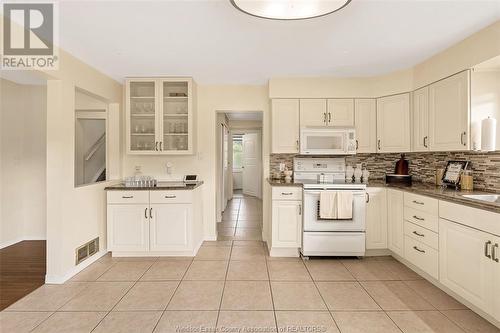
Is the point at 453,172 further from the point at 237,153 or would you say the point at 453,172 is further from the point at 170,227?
the point at 237,153

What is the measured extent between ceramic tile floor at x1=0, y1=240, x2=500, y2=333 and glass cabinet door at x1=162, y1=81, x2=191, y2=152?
1569 millimetres

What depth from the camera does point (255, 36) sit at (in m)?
2.45

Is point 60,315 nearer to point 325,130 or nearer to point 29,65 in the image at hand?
point 29,65

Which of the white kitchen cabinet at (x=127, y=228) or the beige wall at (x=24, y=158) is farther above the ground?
the beige wall at (x=24, y=158)

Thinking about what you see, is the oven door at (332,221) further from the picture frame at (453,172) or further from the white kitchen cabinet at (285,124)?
the picture frame at (453,172)

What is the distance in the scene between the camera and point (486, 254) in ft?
6.43

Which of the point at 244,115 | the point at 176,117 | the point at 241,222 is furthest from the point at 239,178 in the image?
the point at 176,117

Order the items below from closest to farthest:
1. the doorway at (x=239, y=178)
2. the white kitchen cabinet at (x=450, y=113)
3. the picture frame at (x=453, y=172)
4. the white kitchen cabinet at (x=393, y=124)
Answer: the white kitchen cabinet at (x=450, y=113), the picture frame at (x=453, y=172), the white kitchen cabinet at (x=393, y=124), the doorway at (x=239, y=178)

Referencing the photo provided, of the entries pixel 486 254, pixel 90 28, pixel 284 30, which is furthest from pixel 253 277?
pixel 90 28

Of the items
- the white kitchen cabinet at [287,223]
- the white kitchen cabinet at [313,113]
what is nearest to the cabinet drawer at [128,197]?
the white kitchen cabinet at [287,223]

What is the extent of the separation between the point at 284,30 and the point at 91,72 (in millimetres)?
2288

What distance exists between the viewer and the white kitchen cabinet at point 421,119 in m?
3.18

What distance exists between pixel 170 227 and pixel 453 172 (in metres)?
3.33

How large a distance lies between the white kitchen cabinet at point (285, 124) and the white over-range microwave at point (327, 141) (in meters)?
0.13
